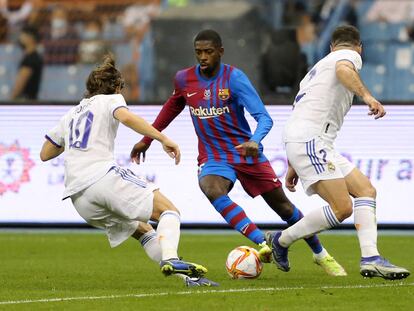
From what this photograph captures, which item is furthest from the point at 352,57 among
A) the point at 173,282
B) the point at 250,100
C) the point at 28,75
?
the point at 28,75

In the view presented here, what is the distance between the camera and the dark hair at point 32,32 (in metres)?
20.1

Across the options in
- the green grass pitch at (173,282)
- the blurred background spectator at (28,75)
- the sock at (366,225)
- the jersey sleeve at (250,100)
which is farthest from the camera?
the blurred background spectator at (28,75)

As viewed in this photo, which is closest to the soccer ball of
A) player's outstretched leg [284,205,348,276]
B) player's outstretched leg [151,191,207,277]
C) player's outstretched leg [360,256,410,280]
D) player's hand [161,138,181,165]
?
player's outstretched leg [284,205,348,276]

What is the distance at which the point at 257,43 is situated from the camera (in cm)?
1911

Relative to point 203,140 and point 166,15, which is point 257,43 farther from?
point 203,140

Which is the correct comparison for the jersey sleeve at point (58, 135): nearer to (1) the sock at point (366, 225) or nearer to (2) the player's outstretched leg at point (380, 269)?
(1) the sock at point (366, 225)

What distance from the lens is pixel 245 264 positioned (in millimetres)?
9242

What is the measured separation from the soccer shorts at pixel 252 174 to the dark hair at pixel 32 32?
1076cm

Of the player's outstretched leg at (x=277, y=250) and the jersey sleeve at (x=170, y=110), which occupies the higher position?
the jersey sleeve at (x=170, y=110)

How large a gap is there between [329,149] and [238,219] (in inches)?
41.8

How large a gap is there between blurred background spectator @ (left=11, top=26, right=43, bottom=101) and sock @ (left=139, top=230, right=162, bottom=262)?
10.9 m

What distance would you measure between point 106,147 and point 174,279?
1.46 m

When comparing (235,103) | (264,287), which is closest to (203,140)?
(235,103)

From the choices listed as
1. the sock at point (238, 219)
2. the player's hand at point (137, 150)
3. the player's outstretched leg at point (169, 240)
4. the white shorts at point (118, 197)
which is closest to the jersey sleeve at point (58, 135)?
the white shorts at point (118, 197)
